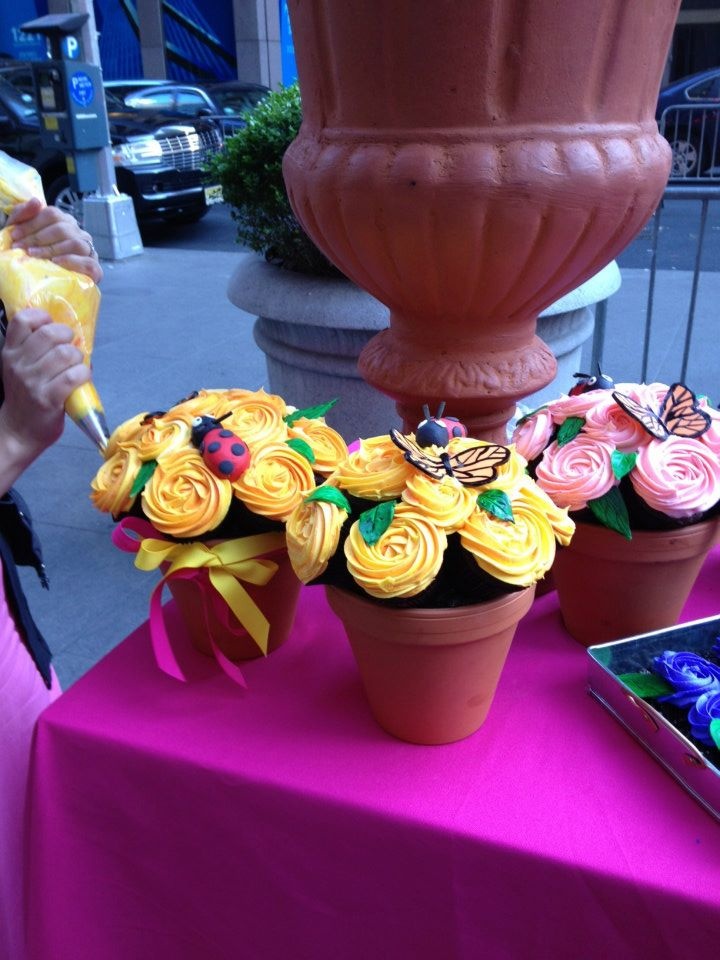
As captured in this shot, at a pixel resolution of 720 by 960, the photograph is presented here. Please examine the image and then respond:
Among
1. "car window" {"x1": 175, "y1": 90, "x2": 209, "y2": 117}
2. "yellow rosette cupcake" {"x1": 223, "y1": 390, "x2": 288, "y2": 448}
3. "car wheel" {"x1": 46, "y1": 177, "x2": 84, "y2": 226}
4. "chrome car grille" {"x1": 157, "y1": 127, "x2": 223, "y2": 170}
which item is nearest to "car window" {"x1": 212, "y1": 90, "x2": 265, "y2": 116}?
"car window" {"x1": 175, "y1": 90, "x2": 209, "y2": 117}

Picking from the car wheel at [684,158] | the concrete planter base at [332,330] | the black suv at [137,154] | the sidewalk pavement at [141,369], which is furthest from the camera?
the car wheel at [684,158]

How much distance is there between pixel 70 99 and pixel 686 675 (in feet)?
24.5

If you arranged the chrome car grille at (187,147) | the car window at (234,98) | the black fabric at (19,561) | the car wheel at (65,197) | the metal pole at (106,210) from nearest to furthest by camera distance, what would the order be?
the black fabric at (19,561) < the metal pole at (106,210) < the car wheel at (65,197) < the chrome car grille at (187,147) < the car window at (234,98)

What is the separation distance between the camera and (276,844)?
3.12 feet

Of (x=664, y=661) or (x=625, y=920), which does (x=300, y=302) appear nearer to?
(x=664, y=661)

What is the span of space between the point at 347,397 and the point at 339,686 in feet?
6.15

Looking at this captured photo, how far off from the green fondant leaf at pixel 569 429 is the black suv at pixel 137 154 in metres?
7.52

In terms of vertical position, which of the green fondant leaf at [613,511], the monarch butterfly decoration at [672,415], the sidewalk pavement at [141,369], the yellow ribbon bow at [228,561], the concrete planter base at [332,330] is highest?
the monarch butterfly decoration at [672,415]

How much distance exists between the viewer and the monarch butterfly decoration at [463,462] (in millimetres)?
898

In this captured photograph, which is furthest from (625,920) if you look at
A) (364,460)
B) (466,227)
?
(466,227)

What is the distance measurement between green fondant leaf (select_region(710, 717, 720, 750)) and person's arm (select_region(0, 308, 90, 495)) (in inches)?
32.8

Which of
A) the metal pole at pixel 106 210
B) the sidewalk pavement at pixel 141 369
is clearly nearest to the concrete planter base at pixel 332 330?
the sidewalk pavement at pixel 141 369

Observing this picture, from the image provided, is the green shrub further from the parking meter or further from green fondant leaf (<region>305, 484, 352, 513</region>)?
the parking meter

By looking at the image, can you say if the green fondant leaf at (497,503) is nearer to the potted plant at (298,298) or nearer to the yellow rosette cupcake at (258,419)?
the yellow rosette cupcake at (258,419)
